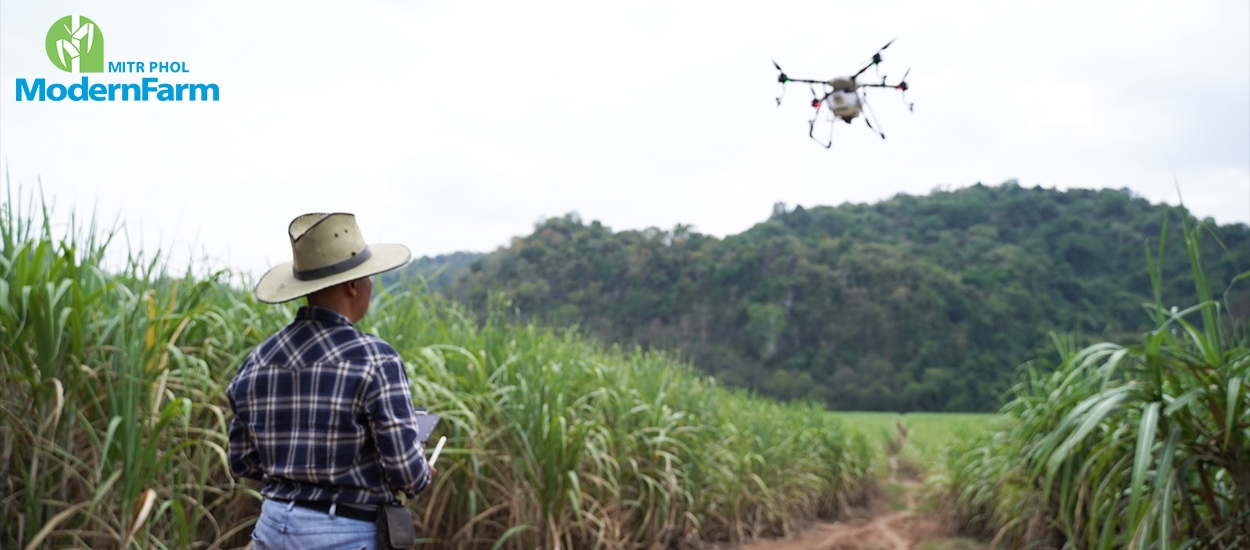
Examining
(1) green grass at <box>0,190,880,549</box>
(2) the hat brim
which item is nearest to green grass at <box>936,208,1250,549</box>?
(2) the hat brim

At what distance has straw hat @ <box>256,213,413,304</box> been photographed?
1.98 m

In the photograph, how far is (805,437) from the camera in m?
9.11

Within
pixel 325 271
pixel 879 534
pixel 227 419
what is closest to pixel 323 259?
pixel 325 271

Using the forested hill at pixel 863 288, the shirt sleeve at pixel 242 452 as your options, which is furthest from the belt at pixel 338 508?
the forested hill at pixel 863 288

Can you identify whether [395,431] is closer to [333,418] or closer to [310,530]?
[333,418]

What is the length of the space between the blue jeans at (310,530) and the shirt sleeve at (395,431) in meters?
0.13

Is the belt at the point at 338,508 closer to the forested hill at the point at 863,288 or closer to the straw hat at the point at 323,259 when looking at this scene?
the straw hat at the point at 323,259

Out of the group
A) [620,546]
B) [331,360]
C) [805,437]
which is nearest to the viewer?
[331,360]

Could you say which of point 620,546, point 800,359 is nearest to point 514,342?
point 620,546

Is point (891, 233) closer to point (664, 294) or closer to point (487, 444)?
point (664, 294)

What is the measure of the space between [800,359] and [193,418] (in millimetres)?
29640

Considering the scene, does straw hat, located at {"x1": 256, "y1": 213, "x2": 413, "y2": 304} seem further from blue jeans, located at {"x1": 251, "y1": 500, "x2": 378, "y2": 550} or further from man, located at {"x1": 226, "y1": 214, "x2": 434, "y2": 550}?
blue jeans, located at {"x1": 251, "y1": 500, "x2": 378, "y2": 550}

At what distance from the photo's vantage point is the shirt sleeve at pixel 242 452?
204 centimetres

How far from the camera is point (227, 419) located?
3.12 m
